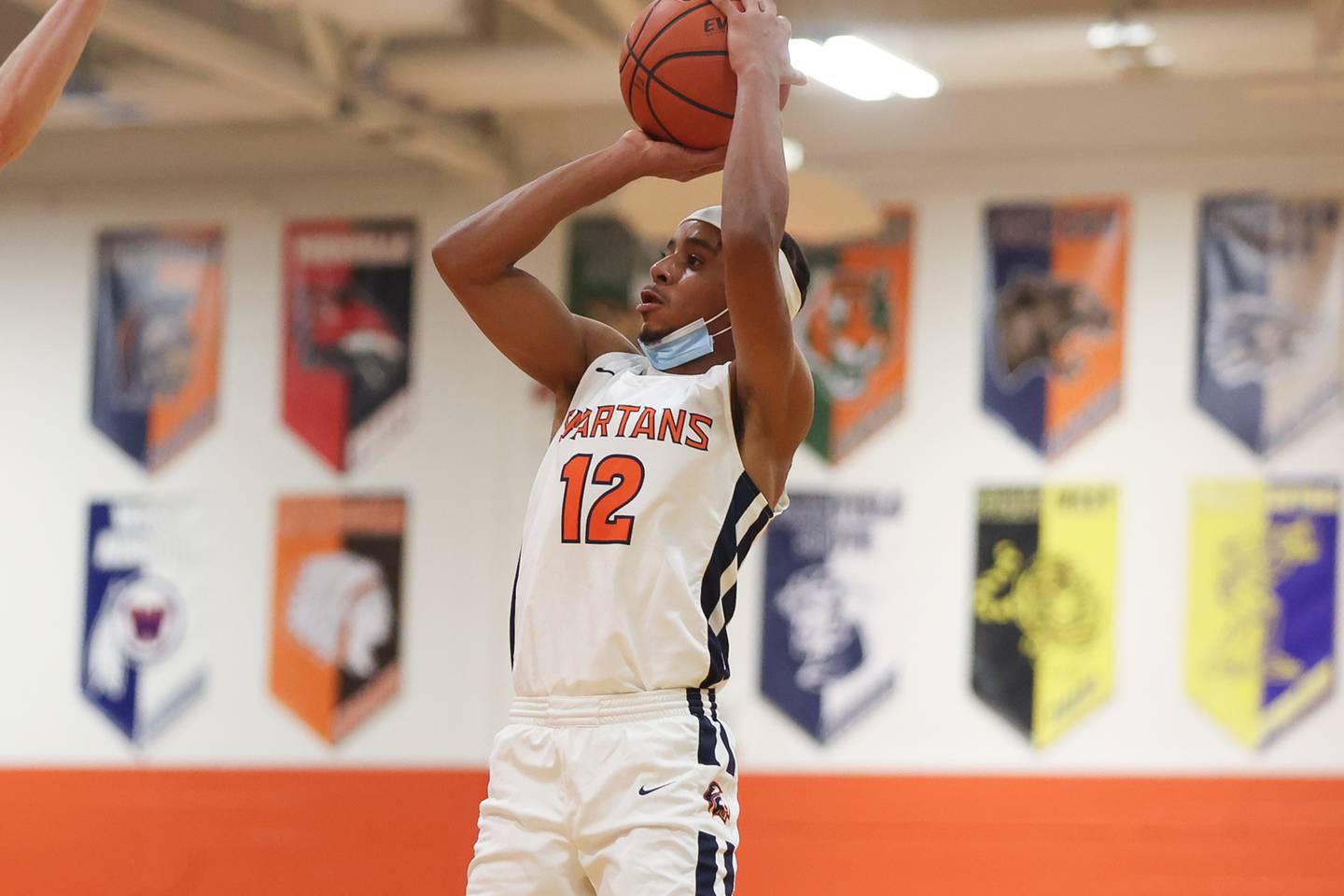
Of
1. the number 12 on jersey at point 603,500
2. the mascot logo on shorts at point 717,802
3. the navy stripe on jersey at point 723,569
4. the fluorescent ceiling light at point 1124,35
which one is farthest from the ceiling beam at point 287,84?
the mascot logo on shorts at point 717,802

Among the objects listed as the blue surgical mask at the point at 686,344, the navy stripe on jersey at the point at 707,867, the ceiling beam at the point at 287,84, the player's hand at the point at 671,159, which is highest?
the ceiling beam at the point at 287,84

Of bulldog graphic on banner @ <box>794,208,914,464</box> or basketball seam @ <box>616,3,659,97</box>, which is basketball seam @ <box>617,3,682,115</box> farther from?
bulldog graphic on banner @ <box>794,208,914,464</box>

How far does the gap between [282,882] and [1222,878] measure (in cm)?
277

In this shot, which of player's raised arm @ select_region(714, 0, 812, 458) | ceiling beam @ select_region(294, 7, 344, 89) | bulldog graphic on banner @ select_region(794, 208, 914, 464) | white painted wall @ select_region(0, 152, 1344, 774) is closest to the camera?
player's raised arm @ select_region(714, 0, 812, 458)

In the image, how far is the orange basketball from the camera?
305 centimetres

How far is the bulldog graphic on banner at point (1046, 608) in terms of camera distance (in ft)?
28.2

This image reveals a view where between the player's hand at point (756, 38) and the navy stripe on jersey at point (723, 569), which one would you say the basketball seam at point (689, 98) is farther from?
the navy stripe on jersey at point (723, 569)

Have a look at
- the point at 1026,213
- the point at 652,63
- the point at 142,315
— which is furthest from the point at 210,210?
the point at 652,63

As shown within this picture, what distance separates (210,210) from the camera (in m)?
10.3

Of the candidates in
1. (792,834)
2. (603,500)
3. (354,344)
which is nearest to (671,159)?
(603,500)

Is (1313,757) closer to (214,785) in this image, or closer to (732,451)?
(214,785)

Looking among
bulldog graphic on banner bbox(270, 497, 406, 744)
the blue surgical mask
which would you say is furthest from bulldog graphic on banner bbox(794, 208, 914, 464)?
the blue surgical mask

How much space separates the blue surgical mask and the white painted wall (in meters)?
5.91

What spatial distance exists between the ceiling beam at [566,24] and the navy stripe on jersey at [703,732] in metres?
5.13
